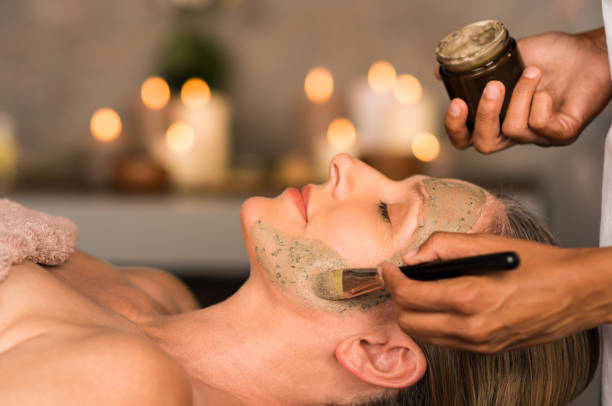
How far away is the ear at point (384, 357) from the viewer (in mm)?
1133

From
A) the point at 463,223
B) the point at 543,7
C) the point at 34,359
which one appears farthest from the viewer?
the point at 543,7

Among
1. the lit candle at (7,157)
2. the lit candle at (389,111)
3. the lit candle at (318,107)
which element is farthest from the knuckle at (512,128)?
the lit candle at (7,157)

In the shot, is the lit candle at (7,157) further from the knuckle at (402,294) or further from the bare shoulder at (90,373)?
the knuckle at (402,294)

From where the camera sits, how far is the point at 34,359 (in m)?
0.85

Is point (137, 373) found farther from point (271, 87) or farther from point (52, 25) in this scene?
point (52, 25)

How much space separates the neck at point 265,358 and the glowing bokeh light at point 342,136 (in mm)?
1291

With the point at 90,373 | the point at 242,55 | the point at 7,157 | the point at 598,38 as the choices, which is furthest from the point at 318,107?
the point at 90,373

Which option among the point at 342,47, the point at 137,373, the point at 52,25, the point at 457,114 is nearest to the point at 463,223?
the point at 457,114

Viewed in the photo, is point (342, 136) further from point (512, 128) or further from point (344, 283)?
point (344, 283)

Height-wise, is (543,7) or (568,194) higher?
(543,7)

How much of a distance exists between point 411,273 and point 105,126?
1.81 metres

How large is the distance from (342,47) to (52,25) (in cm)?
121

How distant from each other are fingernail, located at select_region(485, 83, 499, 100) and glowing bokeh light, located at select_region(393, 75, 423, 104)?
1.26 meters

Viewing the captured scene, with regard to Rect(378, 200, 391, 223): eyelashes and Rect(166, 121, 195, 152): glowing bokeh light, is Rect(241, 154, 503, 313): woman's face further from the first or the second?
Rect(166, 121, 195, 152): glowing bokeh light
